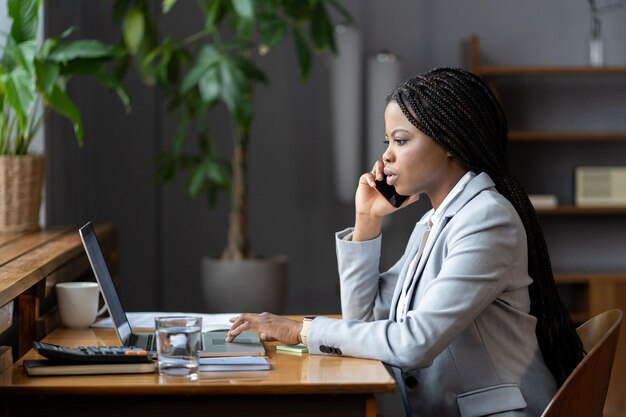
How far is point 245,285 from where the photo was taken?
434 cm

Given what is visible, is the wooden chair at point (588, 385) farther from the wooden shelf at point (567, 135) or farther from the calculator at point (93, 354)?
the wooden shelf at point (567, 135)

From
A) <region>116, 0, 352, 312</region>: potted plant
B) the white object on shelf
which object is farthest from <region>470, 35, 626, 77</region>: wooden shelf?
<region>116, 0, 352, 312</region>: potted plant

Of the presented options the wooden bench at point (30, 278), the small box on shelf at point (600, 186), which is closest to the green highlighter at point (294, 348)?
the wooden bench at point (30, 278)

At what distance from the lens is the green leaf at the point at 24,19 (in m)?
2.91

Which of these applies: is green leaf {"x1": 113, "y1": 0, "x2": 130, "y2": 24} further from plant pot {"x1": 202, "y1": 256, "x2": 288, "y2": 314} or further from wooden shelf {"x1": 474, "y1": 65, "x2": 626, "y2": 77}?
wooden shelf {"x1": 474, "y1": 65, "x2": 626, "y2": 77}

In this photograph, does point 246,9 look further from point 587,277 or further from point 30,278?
point 587,277

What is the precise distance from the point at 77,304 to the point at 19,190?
0.88m

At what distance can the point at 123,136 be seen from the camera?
16.1ft

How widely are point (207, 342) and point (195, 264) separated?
3.04 m

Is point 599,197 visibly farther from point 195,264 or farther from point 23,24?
point 23,24

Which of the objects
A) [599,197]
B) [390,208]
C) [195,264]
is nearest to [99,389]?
[390,208]

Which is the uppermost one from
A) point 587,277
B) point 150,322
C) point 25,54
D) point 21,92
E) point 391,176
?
point 25,54

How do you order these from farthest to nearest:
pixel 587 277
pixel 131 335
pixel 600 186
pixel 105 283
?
pixel 600 186, pixel 587 277, pixel 131 335, pixel 105 283

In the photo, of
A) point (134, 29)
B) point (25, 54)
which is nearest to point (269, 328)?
point (25, 54)
